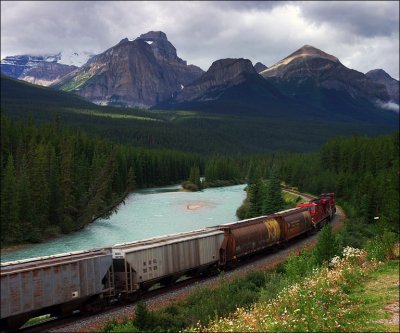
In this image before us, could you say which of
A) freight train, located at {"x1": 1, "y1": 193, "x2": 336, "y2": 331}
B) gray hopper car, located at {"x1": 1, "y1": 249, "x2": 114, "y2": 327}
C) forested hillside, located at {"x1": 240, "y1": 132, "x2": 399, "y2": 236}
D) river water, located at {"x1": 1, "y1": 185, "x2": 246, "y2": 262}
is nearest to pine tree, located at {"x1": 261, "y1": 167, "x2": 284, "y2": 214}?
forested hillside, located at {"x1": 240, "y1": 132, "x2": 399, "y2": 236}

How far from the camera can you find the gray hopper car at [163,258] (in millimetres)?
26094

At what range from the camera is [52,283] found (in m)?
22.1

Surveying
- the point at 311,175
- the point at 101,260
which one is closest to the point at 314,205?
the point at 101,260

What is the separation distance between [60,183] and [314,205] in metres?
44.8

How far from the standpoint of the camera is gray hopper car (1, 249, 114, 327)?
2045 centimetres

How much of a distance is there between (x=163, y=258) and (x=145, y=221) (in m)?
49.2

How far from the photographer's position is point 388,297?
62.3ft

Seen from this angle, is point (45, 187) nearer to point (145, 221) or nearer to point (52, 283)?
point (145, 221)

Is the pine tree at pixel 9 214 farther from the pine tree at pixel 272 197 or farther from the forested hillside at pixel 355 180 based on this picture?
the pine tree at pixel 272 197

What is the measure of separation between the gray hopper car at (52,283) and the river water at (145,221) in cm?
3337

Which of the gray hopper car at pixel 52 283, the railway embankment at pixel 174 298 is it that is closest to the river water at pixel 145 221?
the railway embankment at pixel 174 298

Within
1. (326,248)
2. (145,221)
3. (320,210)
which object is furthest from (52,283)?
(145,221)

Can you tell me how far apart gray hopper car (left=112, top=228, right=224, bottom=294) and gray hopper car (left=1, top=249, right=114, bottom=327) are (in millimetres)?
862

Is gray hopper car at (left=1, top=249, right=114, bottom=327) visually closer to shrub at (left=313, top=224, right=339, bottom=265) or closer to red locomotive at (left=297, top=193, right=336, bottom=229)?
shrub at (left=313, top=224, right=339, bottom=265)
